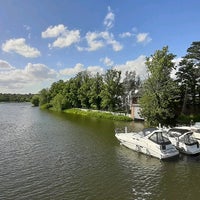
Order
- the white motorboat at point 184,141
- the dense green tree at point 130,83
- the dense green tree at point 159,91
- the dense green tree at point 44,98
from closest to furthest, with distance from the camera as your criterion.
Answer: the white motorboat at point 184,141
the dense green tree at point 159,91
the dense green tree at point 130,83
the dense green tree at point 44,98

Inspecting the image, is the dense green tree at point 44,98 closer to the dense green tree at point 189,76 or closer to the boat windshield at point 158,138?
the dense green tree at point 189,76

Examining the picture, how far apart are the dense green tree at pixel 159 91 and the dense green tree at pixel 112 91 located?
1923cm

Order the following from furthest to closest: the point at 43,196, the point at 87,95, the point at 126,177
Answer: the point at 87,95 → the point at 126,177 → the point at 43,196

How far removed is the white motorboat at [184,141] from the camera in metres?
20.4

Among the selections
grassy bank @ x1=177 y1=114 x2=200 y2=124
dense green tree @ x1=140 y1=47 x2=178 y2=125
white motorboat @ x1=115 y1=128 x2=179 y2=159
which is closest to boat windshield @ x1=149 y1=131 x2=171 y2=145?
white motorboat @ x1=115 y1=128 x2=179 y2=159

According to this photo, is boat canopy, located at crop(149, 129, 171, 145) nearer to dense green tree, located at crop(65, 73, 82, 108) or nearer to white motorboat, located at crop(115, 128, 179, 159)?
white motorboat, located at crop(115, 128, 179, 159)

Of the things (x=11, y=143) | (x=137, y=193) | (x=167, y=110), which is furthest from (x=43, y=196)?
(x=167, y=110)

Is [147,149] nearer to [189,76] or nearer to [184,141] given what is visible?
[184,141]

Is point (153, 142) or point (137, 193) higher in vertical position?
point (153, 142)

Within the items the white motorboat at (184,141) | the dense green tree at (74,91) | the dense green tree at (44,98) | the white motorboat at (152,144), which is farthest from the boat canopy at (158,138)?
the dense green tree at (44,98)

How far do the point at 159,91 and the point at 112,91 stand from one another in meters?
21.1

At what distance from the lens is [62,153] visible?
2144 cm

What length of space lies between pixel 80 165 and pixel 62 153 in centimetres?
384

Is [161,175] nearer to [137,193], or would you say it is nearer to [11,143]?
[137,193]
